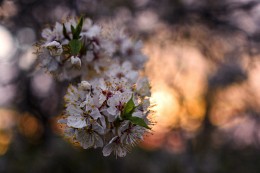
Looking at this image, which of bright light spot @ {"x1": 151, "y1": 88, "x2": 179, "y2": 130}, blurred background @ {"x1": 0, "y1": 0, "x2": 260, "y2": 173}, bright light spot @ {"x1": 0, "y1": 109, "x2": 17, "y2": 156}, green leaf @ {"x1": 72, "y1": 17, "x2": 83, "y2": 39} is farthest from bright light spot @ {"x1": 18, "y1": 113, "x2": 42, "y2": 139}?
green leaf @ {"x1": 72, "y1": 17, "x2": 83, "y2": 39}

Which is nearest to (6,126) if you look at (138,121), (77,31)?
(77,31)

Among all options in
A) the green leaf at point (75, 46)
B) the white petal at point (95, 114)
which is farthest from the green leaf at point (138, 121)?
the green leaf at point (75, 46)

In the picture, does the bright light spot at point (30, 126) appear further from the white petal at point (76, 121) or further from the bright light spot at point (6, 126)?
the white petal at point (76, 121)

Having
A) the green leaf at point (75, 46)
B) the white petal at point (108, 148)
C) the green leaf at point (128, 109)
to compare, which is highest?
the green leaf at point (75, 46)

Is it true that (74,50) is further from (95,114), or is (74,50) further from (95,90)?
(95,114)

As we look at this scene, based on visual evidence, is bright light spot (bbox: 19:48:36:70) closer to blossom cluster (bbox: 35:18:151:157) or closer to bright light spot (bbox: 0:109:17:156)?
bright light spot (bbox: 0:109:17:156)

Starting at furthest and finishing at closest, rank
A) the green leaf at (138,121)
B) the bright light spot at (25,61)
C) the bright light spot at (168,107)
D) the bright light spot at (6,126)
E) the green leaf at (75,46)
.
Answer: the bright light spot at (6,126), the bright light spot at (168,107), the bright light spot at (25,61), the green leaf at (75,46), the green leaf at (138,121)
